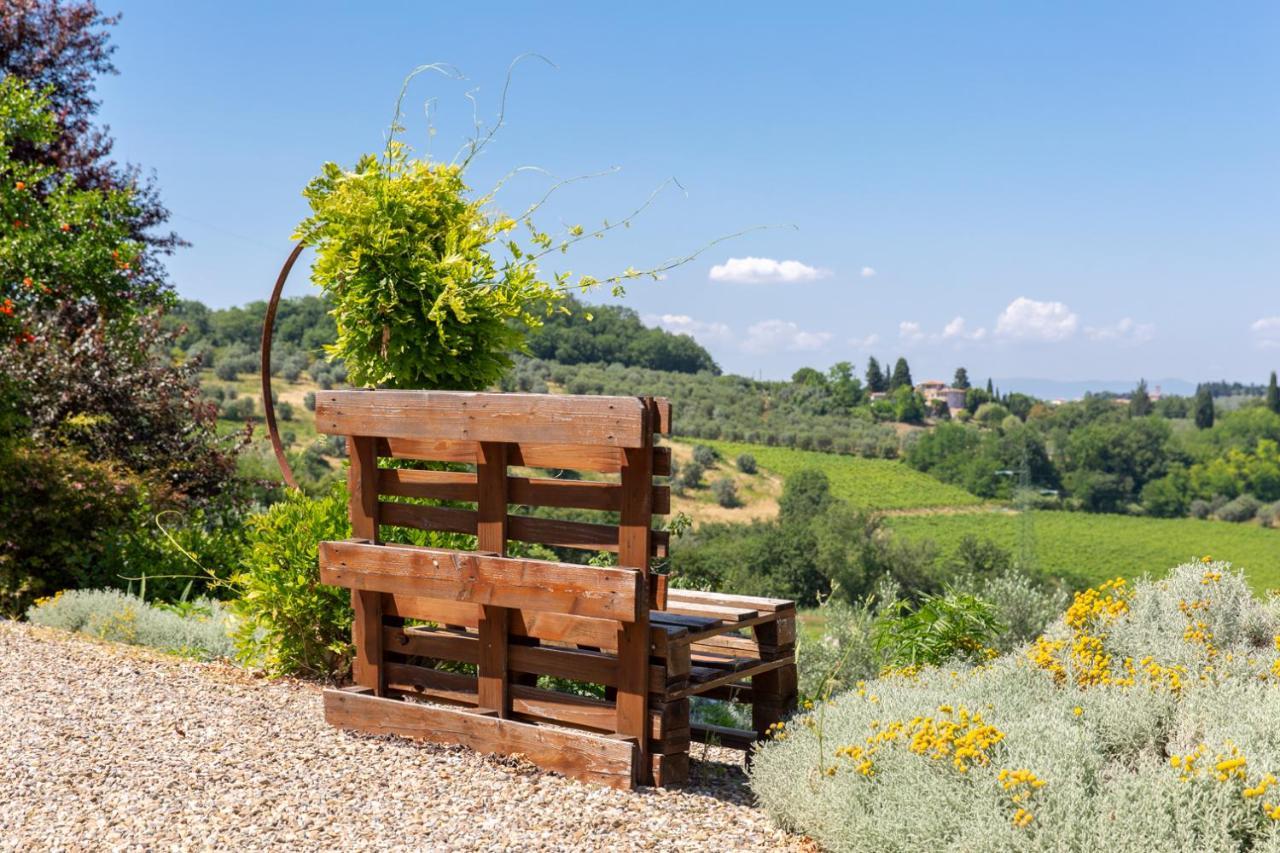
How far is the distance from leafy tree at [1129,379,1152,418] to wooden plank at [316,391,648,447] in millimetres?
98736

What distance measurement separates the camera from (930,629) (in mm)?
6520

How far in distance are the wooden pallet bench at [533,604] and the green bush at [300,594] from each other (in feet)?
1.87

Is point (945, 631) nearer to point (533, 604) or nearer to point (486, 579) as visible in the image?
point (533, 604)

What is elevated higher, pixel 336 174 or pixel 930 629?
pixel 336 174

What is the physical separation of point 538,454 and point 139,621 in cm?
453

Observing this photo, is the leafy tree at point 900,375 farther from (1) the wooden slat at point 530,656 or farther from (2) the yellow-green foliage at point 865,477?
(1) the wooden slat at point 530,656

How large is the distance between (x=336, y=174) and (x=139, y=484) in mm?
5615

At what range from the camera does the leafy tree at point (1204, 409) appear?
87.0 m

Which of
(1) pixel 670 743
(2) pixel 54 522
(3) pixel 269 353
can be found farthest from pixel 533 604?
(2) pixel 54 522

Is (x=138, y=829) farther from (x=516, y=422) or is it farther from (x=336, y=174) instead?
(x=336, y=174)

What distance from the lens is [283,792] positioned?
4.38m

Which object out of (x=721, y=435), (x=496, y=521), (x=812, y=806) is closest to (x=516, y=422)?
(x=496, y=521)

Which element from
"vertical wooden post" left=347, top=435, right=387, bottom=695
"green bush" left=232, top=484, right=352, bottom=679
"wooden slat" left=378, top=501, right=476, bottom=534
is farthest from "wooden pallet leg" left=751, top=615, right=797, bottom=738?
"green bush" left=232, top=484, right=352, bottom=679

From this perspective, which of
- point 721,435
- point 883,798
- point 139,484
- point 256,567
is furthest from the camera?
point 721,435
